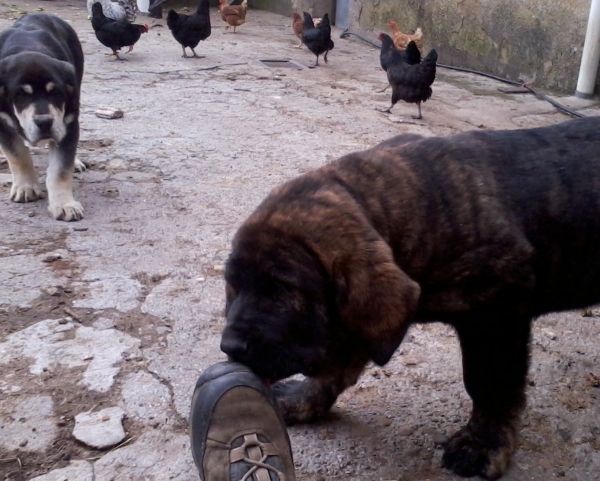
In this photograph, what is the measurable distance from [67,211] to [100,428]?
232 cm

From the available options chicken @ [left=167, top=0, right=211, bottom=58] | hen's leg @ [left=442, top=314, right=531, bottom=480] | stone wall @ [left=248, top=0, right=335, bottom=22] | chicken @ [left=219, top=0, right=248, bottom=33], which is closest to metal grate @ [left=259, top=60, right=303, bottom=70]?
chicken @ [left=167, top=0, right=211, bottom=58]

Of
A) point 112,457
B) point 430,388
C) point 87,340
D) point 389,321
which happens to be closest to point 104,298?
point 87,340

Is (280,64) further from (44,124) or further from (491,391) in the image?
(491,391)

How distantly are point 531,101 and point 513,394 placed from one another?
22.0 ft

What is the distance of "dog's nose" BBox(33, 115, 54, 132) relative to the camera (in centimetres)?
466

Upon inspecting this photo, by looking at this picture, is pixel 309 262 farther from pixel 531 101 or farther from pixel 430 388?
pixel 531 101

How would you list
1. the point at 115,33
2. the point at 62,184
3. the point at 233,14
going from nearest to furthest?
the point at 62,184
the point at 115,33
the point at 233,14

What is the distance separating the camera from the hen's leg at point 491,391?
2.50m

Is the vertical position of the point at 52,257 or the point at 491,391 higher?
the point at 491,391

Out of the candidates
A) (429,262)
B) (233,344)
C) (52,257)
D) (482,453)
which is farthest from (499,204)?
(52,257)

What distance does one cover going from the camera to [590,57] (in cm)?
830

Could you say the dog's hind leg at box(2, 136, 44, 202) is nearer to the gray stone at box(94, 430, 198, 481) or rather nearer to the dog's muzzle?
the dog's muzzle

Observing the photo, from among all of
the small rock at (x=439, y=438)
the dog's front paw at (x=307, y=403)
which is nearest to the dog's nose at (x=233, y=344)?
the dog's front paw at (x=307, y=403)

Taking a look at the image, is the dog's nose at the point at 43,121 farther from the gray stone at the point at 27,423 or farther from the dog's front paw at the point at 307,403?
the dog's front paw at the point at 307,403
